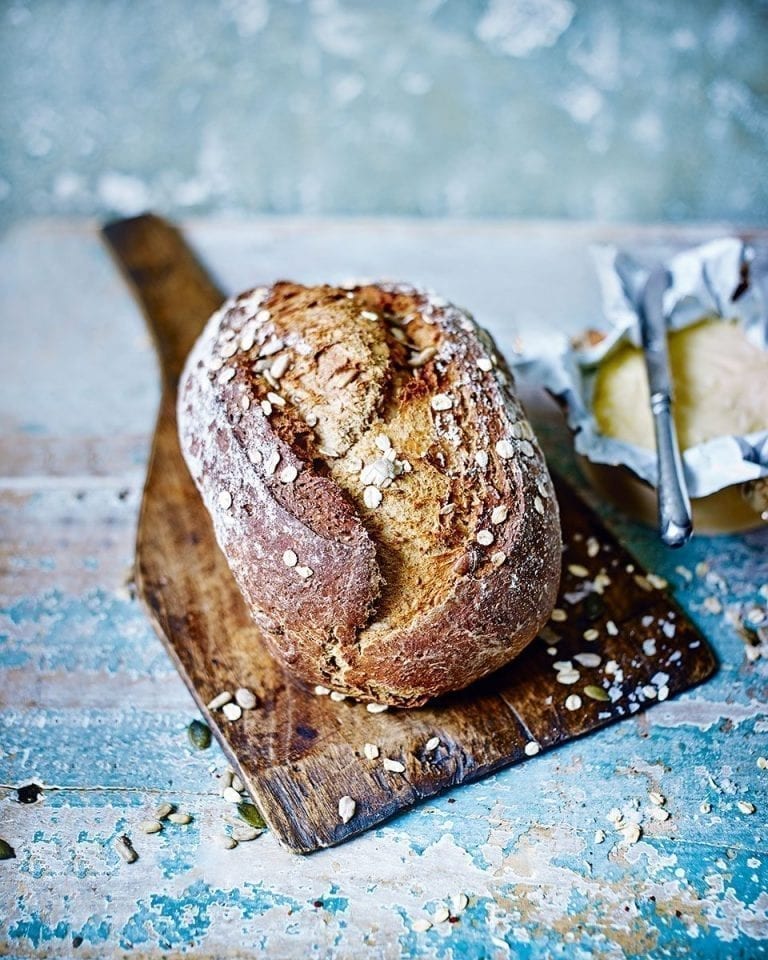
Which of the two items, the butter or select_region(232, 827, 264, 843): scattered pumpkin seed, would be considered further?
the butter

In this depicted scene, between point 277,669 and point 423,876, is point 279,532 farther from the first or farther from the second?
point 423,876

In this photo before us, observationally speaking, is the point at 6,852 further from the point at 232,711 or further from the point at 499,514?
the point at 499,514

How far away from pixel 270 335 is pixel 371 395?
25 centimetres

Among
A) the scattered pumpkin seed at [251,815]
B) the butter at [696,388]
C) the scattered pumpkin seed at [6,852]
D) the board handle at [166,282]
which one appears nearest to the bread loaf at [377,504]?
the scattered pumpkin seed at [251,815]

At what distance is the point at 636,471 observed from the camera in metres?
1.82

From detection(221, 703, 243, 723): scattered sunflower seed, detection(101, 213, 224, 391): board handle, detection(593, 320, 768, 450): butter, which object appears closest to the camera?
Answer: detection(221, 703, 243, 723): scattered sunflower seed

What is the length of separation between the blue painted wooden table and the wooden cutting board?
5cm

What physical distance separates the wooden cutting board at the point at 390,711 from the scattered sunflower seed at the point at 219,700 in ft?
0.06

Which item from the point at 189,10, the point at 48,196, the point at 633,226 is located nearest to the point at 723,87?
the point at 633,226

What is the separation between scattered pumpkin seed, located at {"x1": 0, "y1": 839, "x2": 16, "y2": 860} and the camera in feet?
4.84

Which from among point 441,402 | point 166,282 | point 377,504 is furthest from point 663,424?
point 166,282

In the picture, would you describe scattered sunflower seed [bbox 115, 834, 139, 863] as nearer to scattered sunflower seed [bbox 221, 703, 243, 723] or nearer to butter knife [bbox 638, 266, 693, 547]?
scattered sunflower seed [bbox 221, 703, 243, 723]

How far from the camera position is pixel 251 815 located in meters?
1.52

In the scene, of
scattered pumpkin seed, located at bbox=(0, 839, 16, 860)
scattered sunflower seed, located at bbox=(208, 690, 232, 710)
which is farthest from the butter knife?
scattered pumpkin seed, located at bbox=(0, 839, 16, 860)
